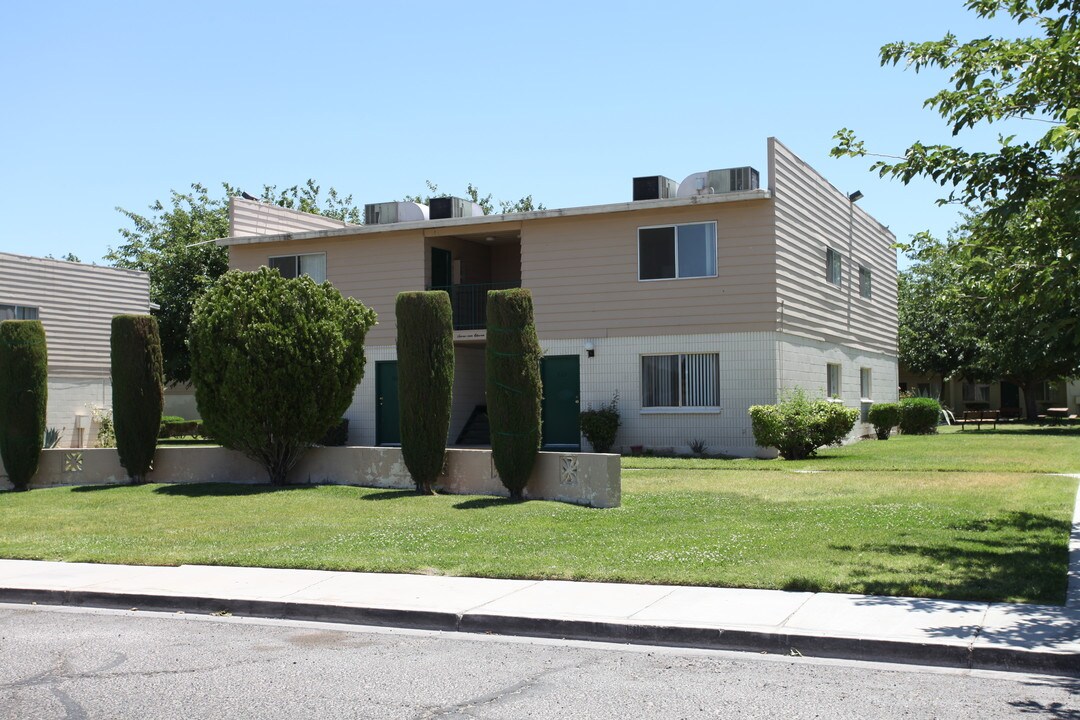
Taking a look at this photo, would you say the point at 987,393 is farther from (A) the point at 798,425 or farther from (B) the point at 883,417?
(A) the point at 798,425

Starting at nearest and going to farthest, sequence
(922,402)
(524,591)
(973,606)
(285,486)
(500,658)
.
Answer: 1. (500,658)
2. (973,606)
3. (524,591)
4. (285,486)
5. (922,402)

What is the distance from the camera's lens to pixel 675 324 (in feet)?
81.9

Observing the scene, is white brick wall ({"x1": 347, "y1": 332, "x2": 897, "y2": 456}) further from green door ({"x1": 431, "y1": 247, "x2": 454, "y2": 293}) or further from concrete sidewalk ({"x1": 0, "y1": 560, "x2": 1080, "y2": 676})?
concrete sidewalk ({"x1": 0, "y1": 560, "x2": 1080, "y2": 676})

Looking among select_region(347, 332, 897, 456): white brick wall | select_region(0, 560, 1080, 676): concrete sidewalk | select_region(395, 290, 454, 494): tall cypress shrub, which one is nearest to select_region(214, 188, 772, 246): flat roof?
select_region(347, 332, 897, 456): white brick wall

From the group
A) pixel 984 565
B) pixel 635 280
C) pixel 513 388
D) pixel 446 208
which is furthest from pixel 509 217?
pixel 984 565

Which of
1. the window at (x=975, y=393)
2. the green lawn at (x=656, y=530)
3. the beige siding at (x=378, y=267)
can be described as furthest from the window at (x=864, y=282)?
the window at (x=975, y=393)

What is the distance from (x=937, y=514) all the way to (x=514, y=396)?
5.85 m

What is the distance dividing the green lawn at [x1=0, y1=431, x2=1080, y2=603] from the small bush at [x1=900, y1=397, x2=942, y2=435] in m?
13.9

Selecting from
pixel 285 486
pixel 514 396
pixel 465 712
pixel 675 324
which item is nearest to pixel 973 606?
pixel 465 712

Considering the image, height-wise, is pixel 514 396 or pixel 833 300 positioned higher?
pixel 833 300

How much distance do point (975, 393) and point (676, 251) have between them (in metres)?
38.8

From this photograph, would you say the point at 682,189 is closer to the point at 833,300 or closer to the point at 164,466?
the point at 833,300

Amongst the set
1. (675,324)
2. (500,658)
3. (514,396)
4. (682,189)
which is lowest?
(500,658)

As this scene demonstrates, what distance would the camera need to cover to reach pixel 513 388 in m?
15.8
